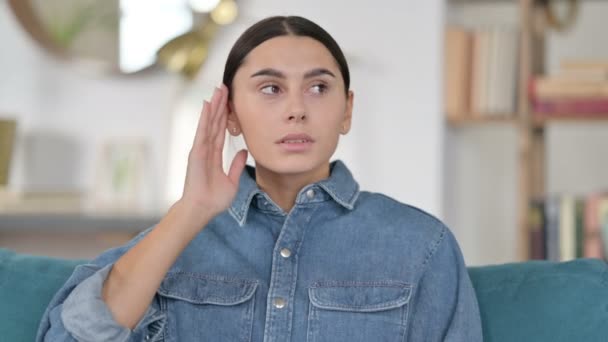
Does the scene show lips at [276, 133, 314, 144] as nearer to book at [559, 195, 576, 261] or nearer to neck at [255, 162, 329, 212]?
neck at [255, 162, 329, 212]

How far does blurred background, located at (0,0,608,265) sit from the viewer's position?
3.12m

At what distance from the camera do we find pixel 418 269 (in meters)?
1.37

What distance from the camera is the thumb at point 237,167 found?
1376mm

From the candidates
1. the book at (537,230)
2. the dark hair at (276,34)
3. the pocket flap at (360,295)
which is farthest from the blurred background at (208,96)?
the pocket flap at (360,295)

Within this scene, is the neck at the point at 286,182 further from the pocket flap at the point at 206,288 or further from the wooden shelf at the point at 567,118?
the wooden shelf at the point at 567,118

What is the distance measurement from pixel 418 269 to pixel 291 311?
0.58 feet

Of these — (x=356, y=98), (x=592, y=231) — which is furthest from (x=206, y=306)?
(x=592, y=231)

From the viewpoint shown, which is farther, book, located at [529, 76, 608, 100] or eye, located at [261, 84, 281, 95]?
book, located at [529, 76, 608, 100]

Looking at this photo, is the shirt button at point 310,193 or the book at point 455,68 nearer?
the shirt button at point 310,193

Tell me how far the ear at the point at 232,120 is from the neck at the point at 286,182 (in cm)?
6

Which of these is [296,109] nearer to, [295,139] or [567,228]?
[295,139]

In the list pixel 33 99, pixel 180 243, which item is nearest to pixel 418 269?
pixel 180 243

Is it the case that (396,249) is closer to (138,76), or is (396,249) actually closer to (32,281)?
(32,281)

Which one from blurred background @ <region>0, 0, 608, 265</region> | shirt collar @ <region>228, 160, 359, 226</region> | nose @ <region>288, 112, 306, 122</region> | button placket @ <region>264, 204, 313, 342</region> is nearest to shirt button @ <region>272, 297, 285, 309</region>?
button placket @ <region>264, 204, 313, 342</region>
